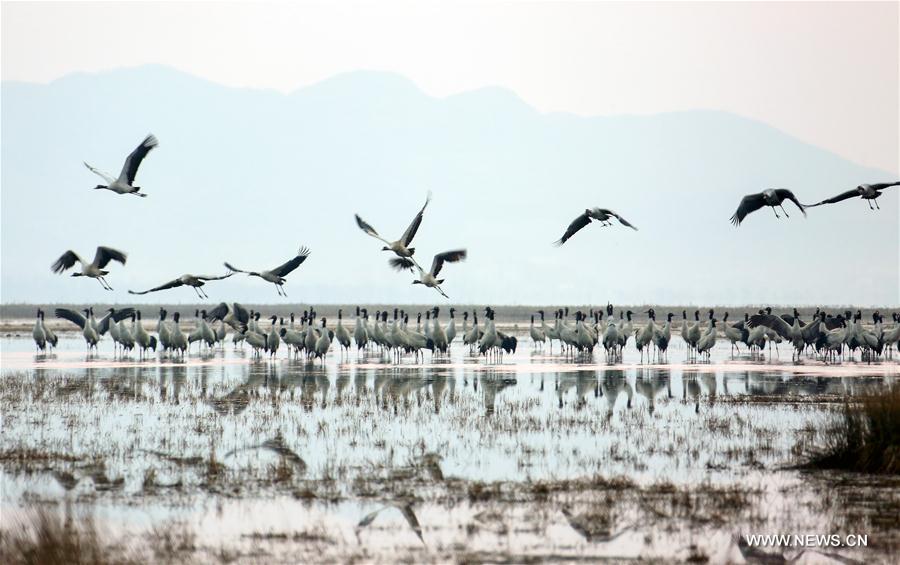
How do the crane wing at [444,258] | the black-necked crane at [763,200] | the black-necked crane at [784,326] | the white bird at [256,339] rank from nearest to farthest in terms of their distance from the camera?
the black-necked crane at [763,200], the crane wing at [444,258], the white bird at [256,339], the black-necked crane at [784,326]

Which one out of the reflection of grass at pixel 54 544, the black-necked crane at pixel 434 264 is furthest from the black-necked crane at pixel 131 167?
the reflection of grass at pixel 54 544

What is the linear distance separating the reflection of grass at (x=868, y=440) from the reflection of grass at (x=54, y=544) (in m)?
8.25

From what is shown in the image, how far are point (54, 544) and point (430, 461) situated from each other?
218 inches

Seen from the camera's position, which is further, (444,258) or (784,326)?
(784,326)

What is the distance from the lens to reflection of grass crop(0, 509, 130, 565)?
9141 mm

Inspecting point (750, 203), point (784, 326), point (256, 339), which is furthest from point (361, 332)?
point (750, 203)

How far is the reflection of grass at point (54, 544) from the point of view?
9.14m

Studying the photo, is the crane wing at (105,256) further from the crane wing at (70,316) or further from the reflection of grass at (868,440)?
the reflection of grass at (868,440)

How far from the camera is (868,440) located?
1342 cm

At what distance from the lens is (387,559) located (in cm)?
952

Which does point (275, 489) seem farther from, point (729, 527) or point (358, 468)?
point (729, 527)

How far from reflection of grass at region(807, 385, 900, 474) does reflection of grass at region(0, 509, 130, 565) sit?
8250mm

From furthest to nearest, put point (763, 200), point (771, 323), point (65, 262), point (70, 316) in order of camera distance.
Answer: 1. point (70, 316)
2. point (771, 323)
3. point (65, 262)
4. point (763, 200)

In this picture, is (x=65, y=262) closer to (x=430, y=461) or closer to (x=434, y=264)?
(x=434, y=264)
